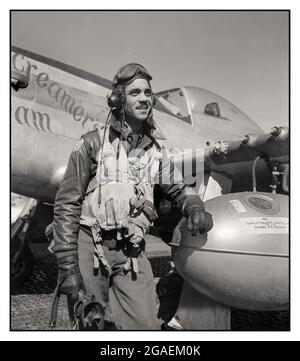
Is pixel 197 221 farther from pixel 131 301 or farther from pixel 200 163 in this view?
pixel 200 163

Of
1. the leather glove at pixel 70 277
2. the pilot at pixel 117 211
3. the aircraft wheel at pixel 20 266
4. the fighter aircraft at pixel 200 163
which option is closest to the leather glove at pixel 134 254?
the pilot at pixel 117 211

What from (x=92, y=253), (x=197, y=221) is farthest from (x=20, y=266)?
(x=197, y=221)

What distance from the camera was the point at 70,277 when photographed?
1.91m

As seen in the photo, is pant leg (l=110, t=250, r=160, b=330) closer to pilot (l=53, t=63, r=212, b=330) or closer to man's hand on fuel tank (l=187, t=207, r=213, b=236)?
pilot (l=53, t=63, r=212, b=330)

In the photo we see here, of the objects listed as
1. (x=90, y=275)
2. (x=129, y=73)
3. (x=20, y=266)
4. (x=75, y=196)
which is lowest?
(x=20, y=266)

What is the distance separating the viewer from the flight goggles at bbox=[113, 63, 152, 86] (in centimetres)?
216

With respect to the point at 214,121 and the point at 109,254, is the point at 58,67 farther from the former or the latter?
→ the point at 109,254

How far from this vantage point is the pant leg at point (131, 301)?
203 cm

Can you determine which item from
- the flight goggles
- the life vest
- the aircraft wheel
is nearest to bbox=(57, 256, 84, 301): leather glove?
the life vest

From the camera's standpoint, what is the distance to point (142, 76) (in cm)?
219

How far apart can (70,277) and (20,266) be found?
2853mm

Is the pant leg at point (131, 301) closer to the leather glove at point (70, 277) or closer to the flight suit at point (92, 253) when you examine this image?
the flight suit at point (92, 253)
